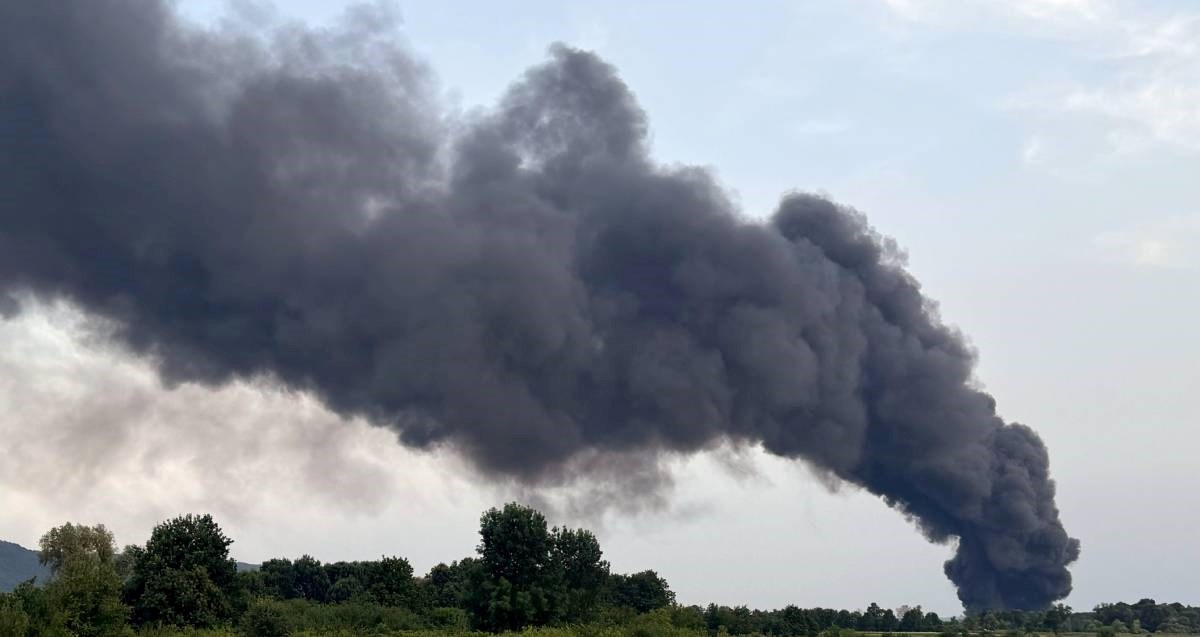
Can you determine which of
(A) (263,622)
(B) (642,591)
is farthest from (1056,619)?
(A) (263,622)

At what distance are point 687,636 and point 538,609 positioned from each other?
1565 inches

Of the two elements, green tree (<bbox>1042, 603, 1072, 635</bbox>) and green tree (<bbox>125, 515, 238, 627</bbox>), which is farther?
green tree (<bbox>1042, 603, 1072, 635</bbox>)

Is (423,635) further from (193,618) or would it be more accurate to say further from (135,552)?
(135,552)

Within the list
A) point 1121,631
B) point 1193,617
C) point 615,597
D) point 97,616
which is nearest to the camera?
point 97,616

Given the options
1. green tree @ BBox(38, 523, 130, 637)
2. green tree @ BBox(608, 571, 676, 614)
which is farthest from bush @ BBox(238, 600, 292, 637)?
green tree @ BBox(608, 571, 676, 614)

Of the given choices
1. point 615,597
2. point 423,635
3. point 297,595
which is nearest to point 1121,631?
point 615,597

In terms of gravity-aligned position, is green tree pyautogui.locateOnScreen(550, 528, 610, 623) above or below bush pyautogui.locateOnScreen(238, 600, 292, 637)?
above

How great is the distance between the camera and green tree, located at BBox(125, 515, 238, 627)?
3979 inches

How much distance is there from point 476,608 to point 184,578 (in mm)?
29825

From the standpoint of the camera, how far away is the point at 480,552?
11725cm

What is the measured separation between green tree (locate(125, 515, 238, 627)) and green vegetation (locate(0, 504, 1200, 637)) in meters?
0.13

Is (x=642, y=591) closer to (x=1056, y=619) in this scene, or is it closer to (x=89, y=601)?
(x=1056, y=619)

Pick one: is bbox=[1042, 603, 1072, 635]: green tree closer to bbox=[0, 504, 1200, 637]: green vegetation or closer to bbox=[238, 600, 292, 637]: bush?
bbox=[0, 504, 1200, 637]: green vegetation

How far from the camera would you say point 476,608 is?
113 meters
